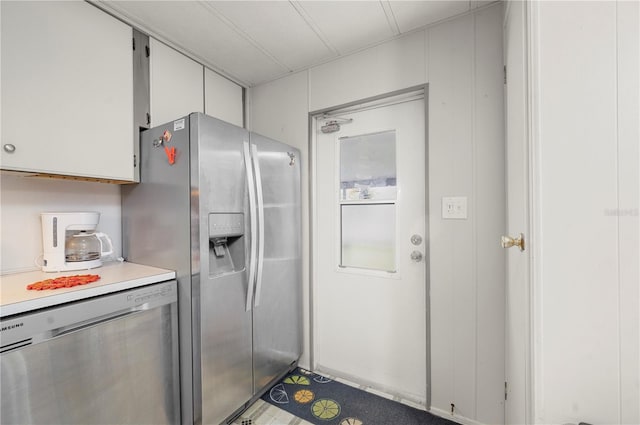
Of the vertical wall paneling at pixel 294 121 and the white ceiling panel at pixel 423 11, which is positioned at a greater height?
the white ceiling panel at pixel 423 11

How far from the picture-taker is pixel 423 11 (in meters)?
1.51

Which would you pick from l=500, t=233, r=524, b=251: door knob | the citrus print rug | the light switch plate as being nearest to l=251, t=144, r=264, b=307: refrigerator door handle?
the citrus print rug

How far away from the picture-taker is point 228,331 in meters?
→ 1.48

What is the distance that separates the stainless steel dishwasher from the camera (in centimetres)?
91

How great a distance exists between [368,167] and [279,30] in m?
1.09

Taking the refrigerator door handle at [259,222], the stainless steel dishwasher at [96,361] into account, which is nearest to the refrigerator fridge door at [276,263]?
the refrigerator door handle at [259,222]

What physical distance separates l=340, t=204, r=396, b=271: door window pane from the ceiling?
3.82ft

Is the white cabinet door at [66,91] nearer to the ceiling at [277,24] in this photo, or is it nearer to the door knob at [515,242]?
the ceiling at [277,24]

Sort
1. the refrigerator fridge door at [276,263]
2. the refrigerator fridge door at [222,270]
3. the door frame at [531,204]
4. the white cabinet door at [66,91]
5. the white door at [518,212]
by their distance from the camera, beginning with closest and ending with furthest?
1. the door frame at [531,204]
2. the white door at [518,212]
3. the white cabinet door at [66,91]
4. the refrigerator fridge door at [222,270]
5. the refrigerator fridge door at [276,263]

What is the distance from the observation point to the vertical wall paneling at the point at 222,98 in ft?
6.77

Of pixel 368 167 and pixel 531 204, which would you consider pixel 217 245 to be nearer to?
pixel 368 167

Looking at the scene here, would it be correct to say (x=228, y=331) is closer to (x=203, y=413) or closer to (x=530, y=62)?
(x=203, y=413)

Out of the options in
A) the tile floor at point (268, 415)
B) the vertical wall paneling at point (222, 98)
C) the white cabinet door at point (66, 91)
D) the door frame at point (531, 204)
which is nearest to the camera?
the door frame at point (531, 204)

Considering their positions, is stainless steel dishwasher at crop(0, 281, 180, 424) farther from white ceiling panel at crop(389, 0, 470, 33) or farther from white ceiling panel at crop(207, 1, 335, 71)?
white ceiling panel at crop(389, 0, 470, 33)
